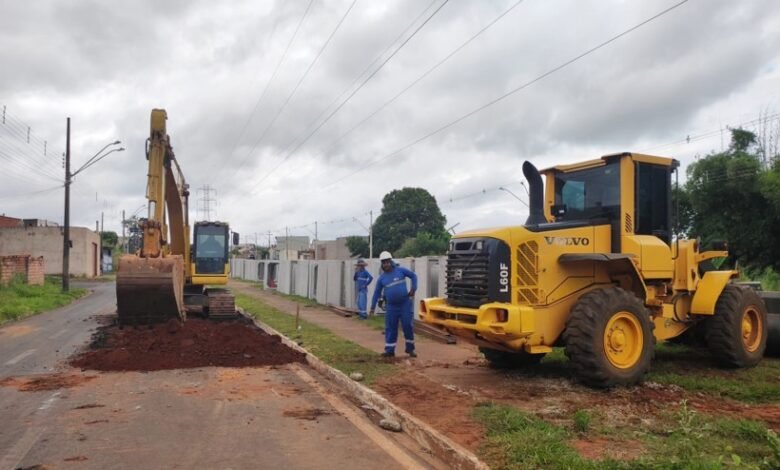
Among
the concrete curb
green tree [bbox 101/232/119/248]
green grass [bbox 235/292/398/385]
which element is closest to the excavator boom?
green grass [bbox 235/292/398/385]

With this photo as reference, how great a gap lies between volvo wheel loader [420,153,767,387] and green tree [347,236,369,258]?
6408cm

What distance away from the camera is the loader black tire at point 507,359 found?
9.48 metres

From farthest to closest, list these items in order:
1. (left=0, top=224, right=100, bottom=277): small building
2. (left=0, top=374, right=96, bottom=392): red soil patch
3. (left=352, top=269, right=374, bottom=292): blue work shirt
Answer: (left=0, top=224, right=100, bottom=277): small building → (left=352, top=269, right=374, bottom=292): blue work shirt → (left=0, top=374, right=96, bottom=392): red soil patch

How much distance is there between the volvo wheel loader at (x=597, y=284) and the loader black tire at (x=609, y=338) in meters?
0.01

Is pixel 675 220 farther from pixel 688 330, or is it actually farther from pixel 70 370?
pixel 70 370

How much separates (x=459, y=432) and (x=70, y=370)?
23.6ft

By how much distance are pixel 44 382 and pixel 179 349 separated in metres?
3.07

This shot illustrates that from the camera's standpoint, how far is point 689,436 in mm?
5445

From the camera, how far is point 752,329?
31.8 ft

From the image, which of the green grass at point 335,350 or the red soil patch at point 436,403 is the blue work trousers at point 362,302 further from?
the red soil patch at point 436,403

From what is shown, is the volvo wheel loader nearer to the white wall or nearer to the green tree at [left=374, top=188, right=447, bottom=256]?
the white wall

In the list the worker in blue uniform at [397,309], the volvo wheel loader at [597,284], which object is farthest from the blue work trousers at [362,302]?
the volvo wheel loader at [597,284]

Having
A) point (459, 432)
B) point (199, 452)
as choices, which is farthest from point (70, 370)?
point (459, 432)

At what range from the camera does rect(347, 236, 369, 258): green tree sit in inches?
2899
